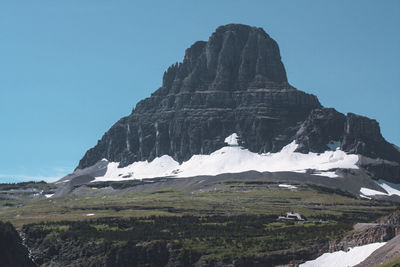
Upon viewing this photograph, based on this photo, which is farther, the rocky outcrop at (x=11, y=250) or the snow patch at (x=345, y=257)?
the rocky outcrop at (x=11, y=250)

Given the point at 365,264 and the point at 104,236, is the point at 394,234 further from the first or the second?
the point at 104,236

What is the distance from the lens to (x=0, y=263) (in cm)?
15075

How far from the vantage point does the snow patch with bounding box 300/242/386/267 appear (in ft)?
406

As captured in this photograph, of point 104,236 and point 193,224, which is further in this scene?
point 193,224

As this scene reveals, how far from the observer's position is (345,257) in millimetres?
129250

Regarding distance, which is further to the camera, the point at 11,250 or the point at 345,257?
the point at 11,250

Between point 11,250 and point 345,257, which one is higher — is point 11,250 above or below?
above

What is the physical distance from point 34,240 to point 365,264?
111 meters

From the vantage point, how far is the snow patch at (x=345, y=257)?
123812 mm

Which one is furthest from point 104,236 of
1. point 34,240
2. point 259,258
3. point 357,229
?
point 357,229

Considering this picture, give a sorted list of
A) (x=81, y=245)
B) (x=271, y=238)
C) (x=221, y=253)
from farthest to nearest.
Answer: (x=81, y=245) → (x=271, y=238) → (x=221, y=253)

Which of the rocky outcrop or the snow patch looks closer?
the snow patch

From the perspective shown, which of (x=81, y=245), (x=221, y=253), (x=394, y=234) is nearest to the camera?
(x=394, y=234)

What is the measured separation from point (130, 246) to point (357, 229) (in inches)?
2244
